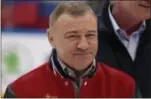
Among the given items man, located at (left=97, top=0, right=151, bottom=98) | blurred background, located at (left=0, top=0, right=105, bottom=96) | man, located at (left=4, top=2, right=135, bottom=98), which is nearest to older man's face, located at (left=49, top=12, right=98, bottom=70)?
man, located at (left=4, top=2, right=135, bottom=98)

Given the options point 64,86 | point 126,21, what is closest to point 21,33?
point 126,21

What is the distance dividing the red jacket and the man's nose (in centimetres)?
9

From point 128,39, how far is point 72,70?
0.27 meters

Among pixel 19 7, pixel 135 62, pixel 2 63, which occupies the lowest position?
pixel 2 63

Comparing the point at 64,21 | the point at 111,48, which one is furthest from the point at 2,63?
the point at 64,21

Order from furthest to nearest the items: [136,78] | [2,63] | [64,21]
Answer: [2,63]
[136,78]
[64,21]

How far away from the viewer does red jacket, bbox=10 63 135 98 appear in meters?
0.82

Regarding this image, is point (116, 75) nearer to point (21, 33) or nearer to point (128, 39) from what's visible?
point (128, 39)

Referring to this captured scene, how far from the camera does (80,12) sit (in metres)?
0.81

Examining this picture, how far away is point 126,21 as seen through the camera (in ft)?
3.37

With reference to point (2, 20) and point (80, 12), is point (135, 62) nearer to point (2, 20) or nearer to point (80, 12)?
point (80, 12)

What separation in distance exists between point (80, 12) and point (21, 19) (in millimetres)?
638

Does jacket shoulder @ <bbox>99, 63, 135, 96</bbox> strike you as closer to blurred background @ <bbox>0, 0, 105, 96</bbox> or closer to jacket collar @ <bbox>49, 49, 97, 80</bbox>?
jacket collar @ <bbox>49, 49, 97, 80</bbox>

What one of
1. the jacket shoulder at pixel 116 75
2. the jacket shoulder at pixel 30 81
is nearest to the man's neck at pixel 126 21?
the jacket shoulder at pixel 116 75
